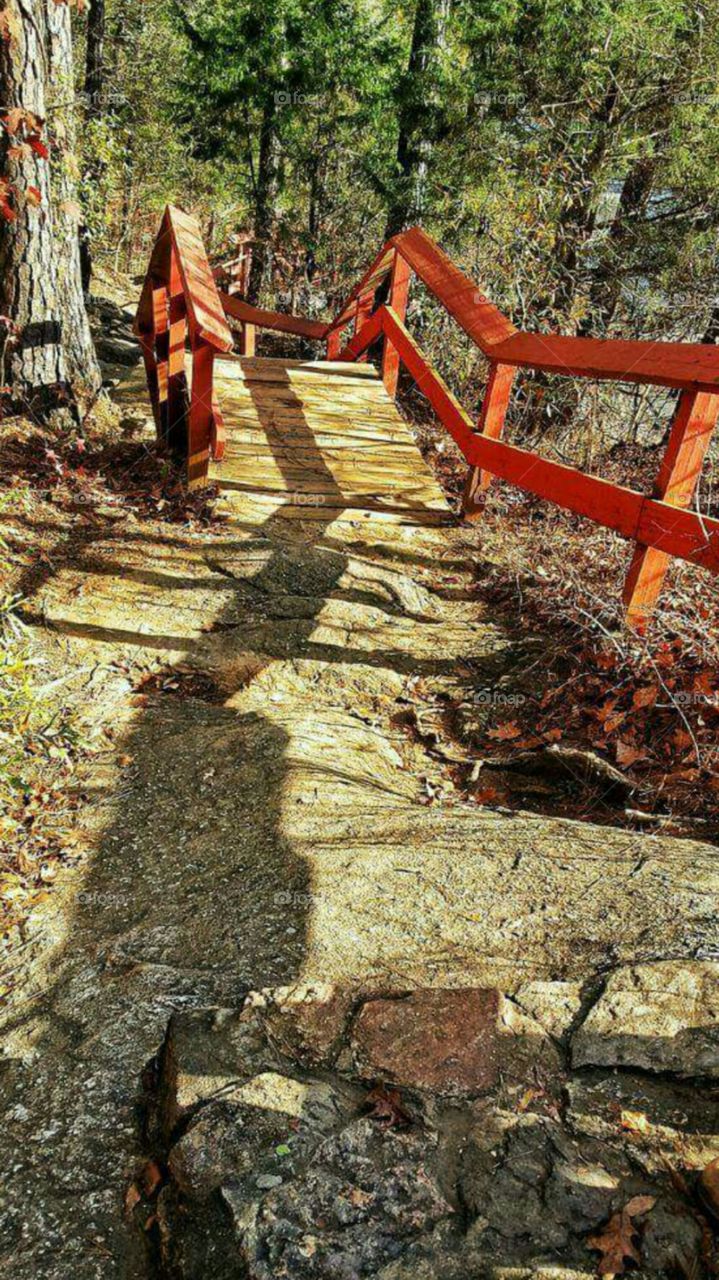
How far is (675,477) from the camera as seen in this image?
3322 mm

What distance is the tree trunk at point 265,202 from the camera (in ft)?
36.1

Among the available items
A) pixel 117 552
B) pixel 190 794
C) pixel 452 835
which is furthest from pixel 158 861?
pixel 117 552

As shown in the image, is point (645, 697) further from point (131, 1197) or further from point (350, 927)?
point (131, 1197)

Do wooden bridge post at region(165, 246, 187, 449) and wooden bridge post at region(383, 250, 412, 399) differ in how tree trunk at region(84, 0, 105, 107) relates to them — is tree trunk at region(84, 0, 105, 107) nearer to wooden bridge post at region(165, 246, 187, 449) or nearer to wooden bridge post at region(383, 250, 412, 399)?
wooden bridge post at region(383, 250, 412, 399)

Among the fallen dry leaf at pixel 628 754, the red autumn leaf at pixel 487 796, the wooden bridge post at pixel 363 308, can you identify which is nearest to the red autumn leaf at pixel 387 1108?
the red autumn leaf at pixel 487 796

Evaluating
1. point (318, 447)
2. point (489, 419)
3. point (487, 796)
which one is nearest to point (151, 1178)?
point (487, 796)

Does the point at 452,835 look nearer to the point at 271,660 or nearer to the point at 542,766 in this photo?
the point at 542,766

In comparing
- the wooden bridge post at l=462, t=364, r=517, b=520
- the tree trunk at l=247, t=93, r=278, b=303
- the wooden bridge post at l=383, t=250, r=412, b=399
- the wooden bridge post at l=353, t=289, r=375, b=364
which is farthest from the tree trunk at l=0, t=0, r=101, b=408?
the tree trunk at l=247, t=93, r=278, b=303

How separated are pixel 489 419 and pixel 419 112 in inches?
236

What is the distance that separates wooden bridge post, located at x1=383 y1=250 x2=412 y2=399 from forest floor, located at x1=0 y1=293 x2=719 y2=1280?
3494 millimetres

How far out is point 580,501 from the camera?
3.85 m

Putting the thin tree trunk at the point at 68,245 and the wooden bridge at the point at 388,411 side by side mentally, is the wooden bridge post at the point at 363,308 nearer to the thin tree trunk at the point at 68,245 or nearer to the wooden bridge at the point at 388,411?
the wooden bridge at the point at 388,411

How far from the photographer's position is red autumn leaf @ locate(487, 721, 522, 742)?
347 centimetres

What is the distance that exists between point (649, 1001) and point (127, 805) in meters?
1.87
